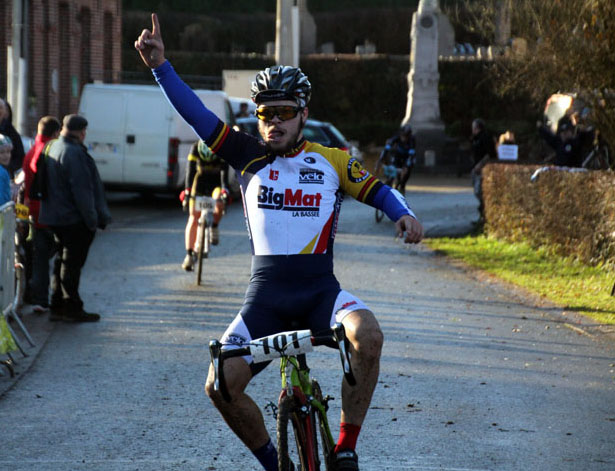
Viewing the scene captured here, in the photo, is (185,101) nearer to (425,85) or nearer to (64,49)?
(64,49)

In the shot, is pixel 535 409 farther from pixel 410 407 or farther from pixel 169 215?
pixel 169 215

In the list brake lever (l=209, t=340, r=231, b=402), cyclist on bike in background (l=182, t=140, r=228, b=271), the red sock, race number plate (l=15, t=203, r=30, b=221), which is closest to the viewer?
brake lever (l=209, t=340, r=231, b=402)

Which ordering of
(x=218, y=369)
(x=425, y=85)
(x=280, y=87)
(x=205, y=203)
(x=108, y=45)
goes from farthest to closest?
(x=425, y=85)
(x=108, y=45)
(x=205, y=203)
(x=280, y=87)
(x=218, y=369)

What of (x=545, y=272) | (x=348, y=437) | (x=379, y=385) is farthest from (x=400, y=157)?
(x=348, y=437)

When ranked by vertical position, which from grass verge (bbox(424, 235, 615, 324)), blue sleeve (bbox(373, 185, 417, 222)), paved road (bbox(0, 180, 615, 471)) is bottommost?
grass verge (bbox(424, 235, 615, 324))

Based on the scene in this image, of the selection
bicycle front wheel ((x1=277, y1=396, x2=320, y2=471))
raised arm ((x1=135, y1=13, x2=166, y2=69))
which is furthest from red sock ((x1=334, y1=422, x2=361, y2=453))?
raised arm ((x1=135, y1=13, x2=166, y2=69))

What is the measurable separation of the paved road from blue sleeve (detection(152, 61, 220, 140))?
75.0 inches

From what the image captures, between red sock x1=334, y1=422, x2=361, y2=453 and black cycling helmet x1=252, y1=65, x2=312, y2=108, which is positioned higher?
black cycling helmet x1=252, y1=65, x2=312, y2=108

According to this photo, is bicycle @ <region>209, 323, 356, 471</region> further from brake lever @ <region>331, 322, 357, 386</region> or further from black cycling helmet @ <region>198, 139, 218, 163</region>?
black cycling helmet @ <region>198, 139, 218, 163</region>

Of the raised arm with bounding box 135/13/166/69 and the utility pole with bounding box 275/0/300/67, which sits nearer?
the raised arm with bounding box 135/13/166/69

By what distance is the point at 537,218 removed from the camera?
16609 mm

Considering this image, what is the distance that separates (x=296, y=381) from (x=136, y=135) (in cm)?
1912

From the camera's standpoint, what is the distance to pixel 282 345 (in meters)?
4.66

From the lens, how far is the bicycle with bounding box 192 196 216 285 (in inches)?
547
